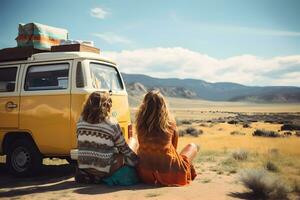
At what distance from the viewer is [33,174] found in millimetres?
8938

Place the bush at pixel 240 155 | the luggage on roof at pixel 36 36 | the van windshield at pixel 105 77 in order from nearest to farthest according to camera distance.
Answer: the van windshield at pixel 105 77 → the luggage on roof at pixel 36 36 → the bush at pixel 240 155

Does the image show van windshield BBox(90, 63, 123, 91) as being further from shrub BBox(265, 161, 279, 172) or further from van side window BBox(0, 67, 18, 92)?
shrub BBox(265, 161, 279, 172)

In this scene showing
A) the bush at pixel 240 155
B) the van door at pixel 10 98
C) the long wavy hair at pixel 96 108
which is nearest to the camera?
the long wavy hair at pixel 96 108

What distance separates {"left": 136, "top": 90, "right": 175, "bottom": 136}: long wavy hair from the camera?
7.34 metres

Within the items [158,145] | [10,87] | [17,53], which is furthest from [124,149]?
[17,53]

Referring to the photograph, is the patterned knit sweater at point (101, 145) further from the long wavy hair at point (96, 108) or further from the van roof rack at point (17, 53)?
the van roof rack at point (17, 53)

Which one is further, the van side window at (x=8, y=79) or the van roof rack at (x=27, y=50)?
the van side window at (x=8, y=79)

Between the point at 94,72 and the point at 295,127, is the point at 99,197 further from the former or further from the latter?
the point at 295,127

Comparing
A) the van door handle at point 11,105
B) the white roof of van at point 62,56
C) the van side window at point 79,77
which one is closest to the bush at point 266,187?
the van side window at point 79,77

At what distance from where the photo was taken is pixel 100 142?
24.6ft

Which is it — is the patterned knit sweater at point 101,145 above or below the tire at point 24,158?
above

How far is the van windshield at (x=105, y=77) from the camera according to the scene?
858 centimetres

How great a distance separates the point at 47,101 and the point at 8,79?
4.68ft

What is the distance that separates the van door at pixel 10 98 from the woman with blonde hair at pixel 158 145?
9.63 ft
